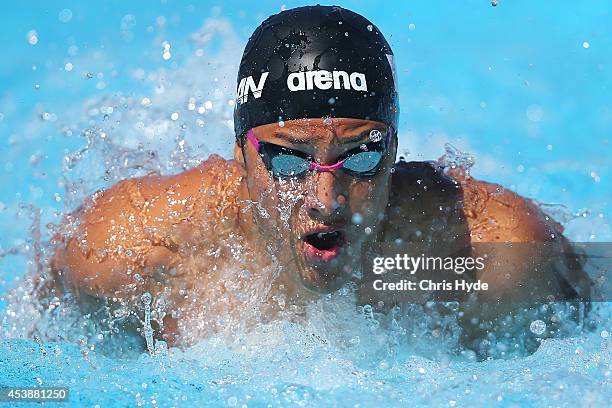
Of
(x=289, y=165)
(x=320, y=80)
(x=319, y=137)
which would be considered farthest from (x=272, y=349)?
(x=320, y=80)

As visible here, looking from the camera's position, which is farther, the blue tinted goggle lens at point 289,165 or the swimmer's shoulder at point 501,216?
the swimmer's shoulder at point 501,216

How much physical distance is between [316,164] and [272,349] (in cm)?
63

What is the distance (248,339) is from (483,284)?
0.86m

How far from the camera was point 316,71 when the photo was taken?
2.65 m

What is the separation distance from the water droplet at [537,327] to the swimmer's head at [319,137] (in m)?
Answer: 0.64

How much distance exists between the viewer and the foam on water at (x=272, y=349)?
7.33 feet

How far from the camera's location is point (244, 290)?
2.90 metres

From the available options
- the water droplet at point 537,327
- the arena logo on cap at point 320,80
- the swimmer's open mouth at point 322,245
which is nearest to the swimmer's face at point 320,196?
the swimmer's open mouth at point 322,245

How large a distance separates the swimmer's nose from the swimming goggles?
32mm

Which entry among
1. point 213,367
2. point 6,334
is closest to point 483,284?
point 213,367

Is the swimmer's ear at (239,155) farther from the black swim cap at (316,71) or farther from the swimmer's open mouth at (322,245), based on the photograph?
the swimmer's open mouth at (322,245)

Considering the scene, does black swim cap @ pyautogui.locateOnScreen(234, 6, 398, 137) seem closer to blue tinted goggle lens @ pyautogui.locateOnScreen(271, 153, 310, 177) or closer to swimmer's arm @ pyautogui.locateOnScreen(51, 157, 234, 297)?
blue tinted goggle lens @ pyautogui.locateOnScreen(271, 153, 310, 177)

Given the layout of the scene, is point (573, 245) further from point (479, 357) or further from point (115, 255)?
point (115, 255)

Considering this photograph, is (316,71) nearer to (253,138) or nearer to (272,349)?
(253,138)
